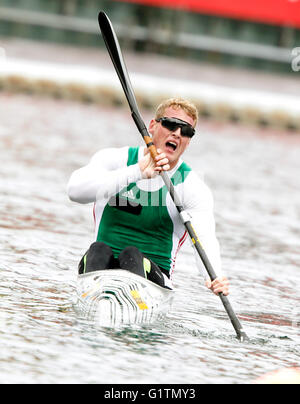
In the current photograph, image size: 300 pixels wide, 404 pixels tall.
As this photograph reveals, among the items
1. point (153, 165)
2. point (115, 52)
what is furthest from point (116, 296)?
point (115, 52)

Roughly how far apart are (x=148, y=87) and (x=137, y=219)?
15.6 meters

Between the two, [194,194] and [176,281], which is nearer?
[194,194]

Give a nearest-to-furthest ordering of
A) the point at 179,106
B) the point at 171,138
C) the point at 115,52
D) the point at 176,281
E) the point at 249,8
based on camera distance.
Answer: the point at 171,138
the point at 179,106
the point at 115,52
the point at 176,281
the point at 249,8

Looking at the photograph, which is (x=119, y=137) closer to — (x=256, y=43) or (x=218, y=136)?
(x=218, y=136)

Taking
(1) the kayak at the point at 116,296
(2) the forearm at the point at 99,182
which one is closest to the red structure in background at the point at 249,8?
(2) the forearm at the point at 99,182

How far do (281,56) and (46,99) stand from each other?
10299mm

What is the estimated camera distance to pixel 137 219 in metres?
7.11

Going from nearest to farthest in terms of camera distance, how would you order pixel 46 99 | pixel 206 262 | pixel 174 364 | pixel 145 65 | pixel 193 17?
pixel 174 364, pixel 206 262, pixel 46 99, pixel 145 65, pixel 193 17

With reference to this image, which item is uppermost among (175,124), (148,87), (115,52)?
(148,87)

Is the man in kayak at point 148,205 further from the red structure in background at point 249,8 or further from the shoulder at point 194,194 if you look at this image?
the red structure in background at point 249,8

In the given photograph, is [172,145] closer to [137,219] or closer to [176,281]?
[137,219]

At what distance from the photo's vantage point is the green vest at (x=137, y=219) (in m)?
7.09

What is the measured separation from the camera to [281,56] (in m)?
30.5

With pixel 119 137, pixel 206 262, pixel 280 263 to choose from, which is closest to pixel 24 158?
pixel 119 137
